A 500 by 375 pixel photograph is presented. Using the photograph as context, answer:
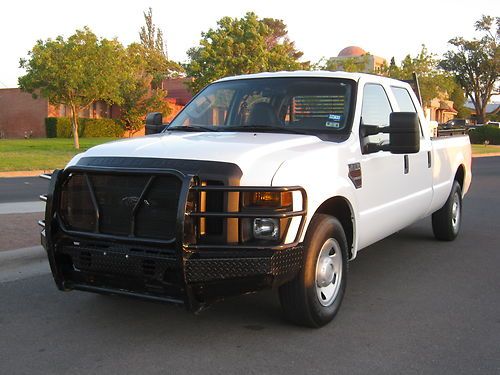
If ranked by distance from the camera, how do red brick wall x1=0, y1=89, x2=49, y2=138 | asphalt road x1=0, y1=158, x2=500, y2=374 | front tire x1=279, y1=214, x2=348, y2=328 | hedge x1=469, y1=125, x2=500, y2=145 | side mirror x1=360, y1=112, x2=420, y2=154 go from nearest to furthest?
asphalt road x1=0, y1=158, x2=500, y2=374 < front tire x1=279, y1=214, x2=348, y2=328 < side mirror x1=360, y1=112, x2=420, y2=154 < red brick wall x1=0, y1=89, x2=49, y2=138 < hedge x1=469, y1=125, x2=500, y2=145

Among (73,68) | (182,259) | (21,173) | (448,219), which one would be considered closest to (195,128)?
(182,259)

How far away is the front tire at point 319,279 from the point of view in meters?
4.18

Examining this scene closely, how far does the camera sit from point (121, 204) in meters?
4.15

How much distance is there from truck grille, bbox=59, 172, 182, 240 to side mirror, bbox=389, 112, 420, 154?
1.97 meters

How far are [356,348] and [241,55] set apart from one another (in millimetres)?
29764

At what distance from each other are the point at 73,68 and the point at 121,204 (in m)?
23.8

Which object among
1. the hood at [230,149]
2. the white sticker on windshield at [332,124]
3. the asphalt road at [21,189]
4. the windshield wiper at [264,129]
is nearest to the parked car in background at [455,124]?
the white sticker on windshield at [332,124]

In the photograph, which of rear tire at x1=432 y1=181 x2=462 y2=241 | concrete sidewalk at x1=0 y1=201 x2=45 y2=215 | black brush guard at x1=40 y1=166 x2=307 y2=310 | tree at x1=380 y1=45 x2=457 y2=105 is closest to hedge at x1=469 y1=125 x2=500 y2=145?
tree at x1=380 y1=45 x2=457 y2=105

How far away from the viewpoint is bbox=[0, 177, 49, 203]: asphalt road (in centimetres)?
1184

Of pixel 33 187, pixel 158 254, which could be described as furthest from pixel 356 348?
pixel 33 187

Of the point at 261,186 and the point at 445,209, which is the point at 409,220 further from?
the point at 261,186

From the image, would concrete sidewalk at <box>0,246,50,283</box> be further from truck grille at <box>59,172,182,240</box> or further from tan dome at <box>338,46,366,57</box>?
tan dome at <box>338,46,366,57</box>

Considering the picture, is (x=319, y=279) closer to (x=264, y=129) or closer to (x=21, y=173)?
(x=264, y=129)

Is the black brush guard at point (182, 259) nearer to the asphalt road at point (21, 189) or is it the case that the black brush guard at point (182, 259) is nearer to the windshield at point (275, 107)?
the windshield at point (275, 107)
